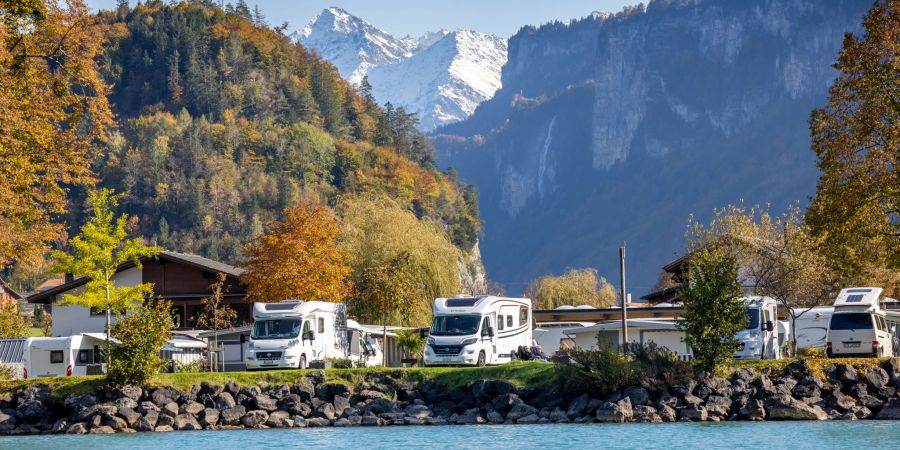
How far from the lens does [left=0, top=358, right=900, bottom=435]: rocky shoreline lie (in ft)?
129

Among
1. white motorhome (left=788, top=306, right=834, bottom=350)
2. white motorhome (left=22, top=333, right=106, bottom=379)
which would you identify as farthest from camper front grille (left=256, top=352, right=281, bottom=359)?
white motorhome (left=788, top=306, right=834, bottom=350)

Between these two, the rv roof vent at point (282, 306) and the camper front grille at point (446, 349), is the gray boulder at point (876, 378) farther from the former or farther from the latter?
the rv roof vent at point (282, 306)

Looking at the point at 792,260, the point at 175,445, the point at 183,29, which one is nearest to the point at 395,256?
the point at 792,260

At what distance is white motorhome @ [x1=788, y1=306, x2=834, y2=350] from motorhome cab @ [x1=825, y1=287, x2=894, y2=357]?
38.0 ft

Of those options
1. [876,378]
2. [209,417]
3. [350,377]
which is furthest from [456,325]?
[876,378]

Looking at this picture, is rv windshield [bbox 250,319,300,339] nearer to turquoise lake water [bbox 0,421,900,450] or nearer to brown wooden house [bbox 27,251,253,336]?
turquoise lake water [bbox 0,421,900,450]

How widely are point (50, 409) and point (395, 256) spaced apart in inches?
1045

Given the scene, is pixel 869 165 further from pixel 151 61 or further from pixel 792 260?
pixel 151 61

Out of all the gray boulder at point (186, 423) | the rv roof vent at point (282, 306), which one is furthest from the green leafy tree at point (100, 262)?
the gray boulder at point (186, 423)

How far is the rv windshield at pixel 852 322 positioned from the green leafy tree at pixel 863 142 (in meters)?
3.90

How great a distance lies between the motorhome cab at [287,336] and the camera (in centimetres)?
4603

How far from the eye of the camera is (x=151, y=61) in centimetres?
19988

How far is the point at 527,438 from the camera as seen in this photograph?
3625cm

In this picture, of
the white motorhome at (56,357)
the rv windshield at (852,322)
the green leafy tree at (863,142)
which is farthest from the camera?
the white motorhome at (56,357)
